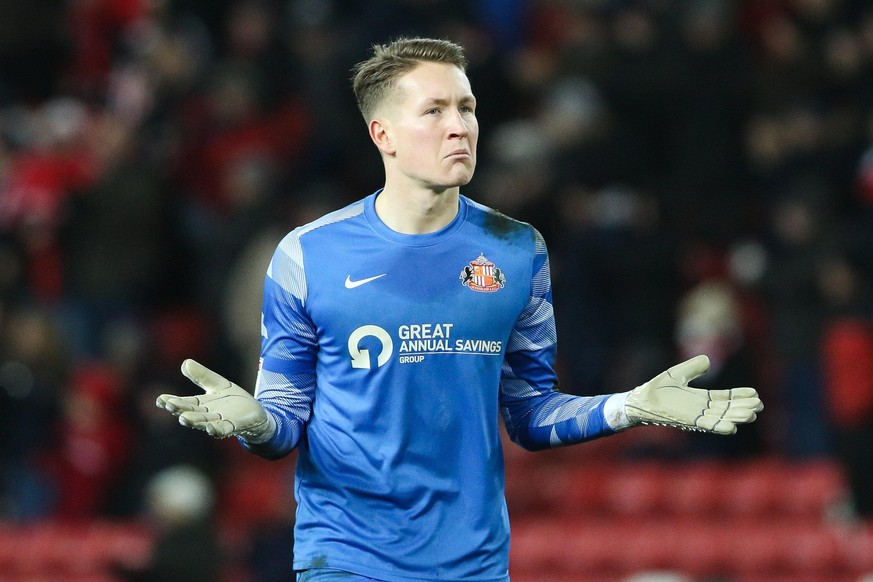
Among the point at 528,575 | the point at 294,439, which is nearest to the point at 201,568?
the point at 528,575

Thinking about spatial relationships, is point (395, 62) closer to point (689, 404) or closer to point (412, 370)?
point (412, 370)

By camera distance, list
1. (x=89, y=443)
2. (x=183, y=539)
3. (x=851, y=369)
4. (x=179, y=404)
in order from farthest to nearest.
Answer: (x=89, y=443), (x=183, y=539), (x=851, y=369), (x=179, y=404)

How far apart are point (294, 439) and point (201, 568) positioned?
6557mm

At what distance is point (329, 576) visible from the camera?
17.6ft

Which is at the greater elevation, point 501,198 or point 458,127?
point 501,198

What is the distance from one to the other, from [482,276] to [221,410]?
3.36 feet

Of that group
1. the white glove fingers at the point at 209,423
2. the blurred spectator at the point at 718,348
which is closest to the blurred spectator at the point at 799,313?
the blurred spectator at the point at 718,348

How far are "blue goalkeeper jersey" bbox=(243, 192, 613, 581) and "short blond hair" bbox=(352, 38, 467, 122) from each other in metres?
0.42

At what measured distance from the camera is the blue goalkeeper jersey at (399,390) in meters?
5.38

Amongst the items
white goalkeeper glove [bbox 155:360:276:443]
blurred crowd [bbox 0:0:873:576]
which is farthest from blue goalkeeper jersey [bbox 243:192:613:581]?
blurred crowd [bbox 0:0:873:576]

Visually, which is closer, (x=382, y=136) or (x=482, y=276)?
(x=482, y=276)

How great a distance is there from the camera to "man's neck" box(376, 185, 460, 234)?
559cm

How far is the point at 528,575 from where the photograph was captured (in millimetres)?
11805

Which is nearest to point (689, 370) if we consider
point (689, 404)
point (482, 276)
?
point (689, 404)
